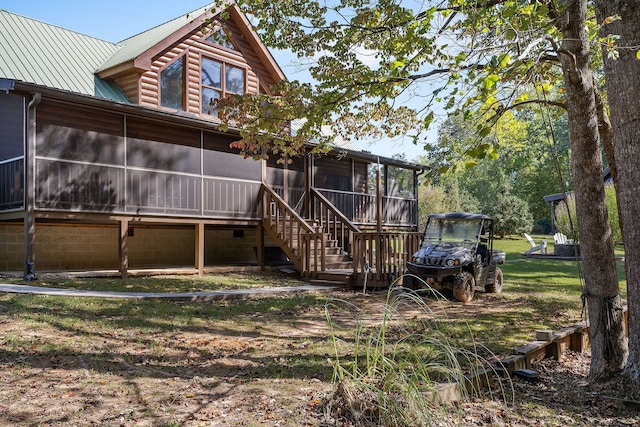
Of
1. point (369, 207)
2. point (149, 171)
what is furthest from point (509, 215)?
point (149, 171)

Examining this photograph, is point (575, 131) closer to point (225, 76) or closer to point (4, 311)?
point (4, 311)

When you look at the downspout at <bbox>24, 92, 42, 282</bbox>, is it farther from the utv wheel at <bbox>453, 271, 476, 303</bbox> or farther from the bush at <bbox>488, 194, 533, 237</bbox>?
the bush at <bbox>488, 194, 533, 237</bbox>

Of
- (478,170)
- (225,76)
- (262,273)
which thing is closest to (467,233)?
(262,273)

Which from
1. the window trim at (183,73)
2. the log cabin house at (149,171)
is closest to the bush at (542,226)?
the log cabin house at (149,171)

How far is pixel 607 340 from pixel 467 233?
642 cm

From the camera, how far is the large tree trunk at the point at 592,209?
5473mm

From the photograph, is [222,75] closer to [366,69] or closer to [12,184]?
[12,184]

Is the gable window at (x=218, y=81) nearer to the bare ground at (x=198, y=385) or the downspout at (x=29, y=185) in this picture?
the downspout at (x=29, y=185)

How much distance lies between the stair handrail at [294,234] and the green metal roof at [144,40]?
538 cm

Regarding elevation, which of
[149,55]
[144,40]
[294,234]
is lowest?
[294,234]

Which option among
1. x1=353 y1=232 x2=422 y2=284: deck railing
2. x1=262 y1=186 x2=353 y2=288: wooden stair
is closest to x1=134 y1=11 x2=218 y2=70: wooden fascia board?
x1=262 y1=186 x2=353 y2=288: wooden stair

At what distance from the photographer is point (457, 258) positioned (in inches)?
432

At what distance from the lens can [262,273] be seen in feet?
50.6

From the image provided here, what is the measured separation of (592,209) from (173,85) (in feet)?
44.0
